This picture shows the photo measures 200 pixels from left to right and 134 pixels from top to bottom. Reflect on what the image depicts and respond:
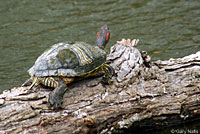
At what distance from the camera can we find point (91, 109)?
12.4 ft

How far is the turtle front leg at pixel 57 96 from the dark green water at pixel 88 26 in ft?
8.49

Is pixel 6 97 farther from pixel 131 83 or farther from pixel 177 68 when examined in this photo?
pixel 177 68

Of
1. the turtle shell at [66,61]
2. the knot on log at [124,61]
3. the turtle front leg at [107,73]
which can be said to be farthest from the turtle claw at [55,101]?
the knot on log at [124,61]

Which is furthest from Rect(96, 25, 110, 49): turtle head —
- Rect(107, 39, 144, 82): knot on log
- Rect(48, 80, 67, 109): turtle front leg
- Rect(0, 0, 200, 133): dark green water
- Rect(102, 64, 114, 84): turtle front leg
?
Rect(0, 0, 200, 133): dark green water

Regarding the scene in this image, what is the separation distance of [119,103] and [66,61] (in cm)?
96

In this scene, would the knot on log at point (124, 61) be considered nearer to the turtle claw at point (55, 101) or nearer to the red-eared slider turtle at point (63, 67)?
the red-eared slider turtle at point (63, 67)

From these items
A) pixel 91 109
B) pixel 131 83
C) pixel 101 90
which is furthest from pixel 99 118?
pixel 131 83

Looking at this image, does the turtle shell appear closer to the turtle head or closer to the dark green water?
the turtle head

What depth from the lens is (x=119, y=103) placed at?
394 centimetres

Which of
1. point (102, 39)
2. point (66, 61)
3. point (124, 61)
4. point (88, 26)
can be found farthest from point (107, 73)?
point (88, 26)

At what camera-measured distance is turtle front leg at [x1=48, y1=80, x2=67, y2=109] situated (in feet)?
12.0

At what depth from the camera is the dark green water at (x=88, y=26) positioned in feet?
23.7

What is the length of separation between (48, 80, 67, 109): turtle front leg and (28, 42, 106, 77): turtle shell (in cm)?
18

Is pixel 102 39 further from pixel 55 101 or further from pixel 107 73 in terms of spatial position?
pixel 55 101
